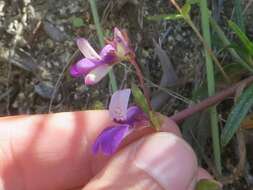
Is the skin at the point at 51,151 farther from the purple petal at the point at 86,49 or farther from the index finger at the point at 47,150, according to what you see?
the purple petal at the point at 86,49

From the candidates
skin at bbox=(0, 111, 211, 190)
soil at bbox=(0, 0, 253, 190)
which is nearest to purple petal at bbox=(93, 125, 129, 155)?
skin at bbox=(0, 111, 211, 190)

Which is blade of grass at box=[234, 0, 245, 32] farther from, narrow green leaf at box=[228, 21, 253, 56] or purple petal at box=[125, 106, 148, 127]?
purple petal at box=[125, 106, 148, 127]

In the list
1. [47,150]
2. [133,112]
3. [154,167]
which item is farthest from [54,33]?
[154,167]

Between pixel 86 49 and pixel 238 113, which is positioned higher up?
pixel 86 49

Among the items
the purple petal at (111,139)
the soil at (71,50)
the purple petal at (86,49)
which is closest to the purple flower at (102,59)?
the purple petal at (86,49)

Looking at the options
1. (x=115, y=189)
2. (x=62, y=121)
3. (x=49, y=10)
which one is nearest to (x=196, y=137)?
(x=62, y=121)

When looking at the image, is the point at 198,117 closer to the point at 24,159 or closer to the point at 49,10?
the point at 24,159

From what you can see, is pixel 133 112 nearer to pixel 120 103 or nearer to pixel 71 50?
pixel 120 103
